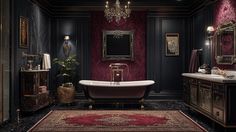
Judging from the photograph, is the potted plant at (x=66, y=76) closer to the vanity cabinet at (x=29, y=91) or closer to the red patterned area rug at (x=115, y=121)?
the red patterned area rug at (x=115, y=121)

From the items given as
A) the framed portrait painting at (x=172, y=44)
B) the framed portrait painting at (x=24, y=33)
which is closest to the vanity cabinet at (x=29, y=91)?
the framed portrait painting at (x=24, y=33)

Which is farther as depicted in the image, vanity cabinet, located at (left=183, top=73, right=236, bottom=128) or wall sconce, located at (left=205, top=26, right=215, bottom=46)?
wall sconce, located at (left=205, top=26, right=215, bottom=46)

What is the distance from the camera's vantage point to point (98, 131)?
4844mm

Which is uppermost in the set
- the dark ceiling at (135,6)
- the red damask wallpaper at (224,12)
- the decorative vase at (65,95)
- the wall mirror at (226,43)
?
the dark ceiling at (135,6)

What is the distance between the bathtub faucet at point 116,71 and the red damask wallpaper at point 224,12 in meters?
3.01

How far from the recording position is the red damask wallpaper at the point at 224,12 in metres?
5.71

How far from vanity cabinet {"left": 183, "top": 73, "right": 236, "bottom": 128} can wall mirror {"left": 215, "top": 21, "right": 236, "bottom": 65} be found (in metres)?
0.64

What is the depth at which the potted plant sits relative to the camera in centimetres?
794

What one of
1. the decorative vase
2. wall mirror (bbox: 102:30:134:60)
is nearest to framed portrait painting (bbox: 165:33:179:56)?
wall mirror (bbox: 102:30:134:60)

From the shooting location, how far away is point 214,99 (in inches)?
199

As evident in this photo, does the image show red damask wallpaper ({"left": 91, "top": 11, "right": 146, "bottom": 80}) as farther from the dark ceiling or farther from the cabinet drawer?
the cabinet drawer

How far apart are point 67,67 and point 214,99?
4582mm

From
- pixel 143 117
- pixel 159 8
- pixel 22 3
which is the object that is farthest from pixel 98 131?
pixel 159 8

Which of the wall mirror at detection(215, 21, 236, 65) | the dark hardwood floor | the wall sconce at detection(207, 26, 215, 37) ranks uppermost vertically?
the wall sconce at detection(207, 26, 215, 37)
